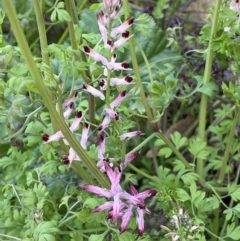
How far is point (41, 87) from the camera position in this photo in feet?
2.45

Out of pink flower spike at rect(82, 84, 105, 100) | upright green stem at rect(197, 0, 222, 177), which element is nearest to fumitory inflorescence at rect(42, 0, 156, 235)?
pink flower spike at rect(82, 84, 105, 100)

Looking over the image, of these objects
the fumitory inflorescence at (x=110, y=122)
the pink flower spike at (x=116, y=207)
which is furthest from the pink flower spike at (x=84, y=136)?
the pink flower spike at (x=116, y=207)

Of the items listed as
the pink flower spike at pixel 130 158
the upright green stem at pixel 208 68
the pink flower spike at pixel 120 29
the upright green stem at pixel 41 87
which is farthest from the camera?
the upright green stem at pixel 208 68

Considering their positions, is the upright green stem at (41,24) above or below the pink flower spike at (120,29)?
above

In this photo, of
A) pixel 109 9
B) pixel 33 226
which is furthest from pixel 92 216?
pixel 109 9

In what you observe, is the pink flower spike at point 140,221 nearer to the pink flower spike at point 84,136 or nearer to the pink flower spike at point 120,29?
the pink flower spike at point 84,136

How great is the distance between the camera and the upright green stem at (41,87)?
0.66 metres

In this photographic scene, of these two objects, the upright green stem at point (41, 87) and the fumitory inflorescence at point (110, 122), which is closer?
the upright green stem at point (41, 87)

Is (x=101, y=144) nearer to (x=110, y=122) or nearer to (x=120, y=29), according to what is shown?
(x=110, y=122)

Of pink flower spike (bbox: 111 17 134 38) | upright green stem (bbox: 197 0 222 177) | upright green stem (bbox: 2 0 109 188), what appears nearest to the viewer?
upright green stem (bbox: 2 0 109 188)

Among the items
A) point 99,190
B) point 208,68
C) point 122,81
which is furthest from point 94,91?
point 208,68

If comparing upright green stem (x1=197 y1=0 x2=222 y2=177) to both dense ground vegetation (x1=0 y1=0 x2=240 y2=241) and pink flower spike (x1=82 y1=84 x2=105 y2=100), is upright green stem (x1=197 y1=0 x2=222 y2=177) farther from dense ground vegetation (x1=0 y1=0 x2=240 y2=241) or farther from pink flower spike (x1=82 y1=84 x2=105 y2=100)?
pink flower spike (x1=82 y1=84 x2=105 y2=100)

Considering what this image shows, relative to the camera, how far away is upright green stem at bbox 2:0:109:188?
66cm

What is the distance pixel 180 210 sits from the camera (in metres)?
0.88
